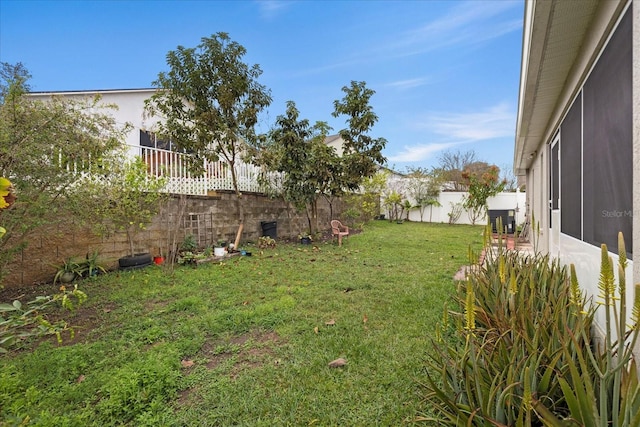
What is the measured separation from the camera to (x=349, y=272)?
610 centimetres

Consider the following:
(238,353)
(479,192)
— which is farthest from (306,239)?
(479,192)

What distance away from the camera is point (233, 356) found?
2891mm

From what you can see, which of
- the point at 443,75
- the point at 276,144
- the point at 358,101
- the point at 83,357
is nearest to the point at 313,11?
the point at 358,101

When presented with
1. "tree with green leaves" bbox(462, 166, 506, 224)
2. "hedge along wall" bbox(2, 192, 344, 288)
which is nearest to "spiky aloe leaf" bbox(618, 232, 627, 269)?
"hedge along wall" bbox(2, 192, 344, 288)

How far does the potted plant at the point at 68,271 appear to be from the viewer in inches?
208

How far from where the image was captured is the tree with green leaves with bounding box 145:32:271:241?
809cm

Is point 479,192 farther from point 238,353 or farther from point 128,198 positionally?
point 238,353

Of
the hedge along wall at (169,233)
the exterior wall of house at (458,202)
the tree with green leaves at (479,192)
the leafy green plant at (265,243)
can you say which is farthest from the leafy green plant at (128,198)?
the exterior wall of house at (458,202)

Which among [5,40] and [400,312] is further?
[5,40]

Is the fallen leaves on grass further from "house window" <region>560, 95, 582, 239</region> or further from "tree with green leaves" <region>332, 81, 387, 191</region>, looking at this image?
"tree with green leaves" <region>332, 81, 387, 191</region>

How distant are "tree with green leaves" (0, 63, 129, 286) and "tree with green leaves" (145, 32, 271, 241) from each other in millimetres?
3424

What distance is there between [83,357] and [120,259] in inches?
150

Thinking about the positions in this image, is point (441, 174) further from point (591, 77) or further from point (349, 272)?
point (591, 77)

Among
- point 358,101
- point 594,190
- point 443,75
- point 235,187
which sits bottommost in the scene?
point 594,190
